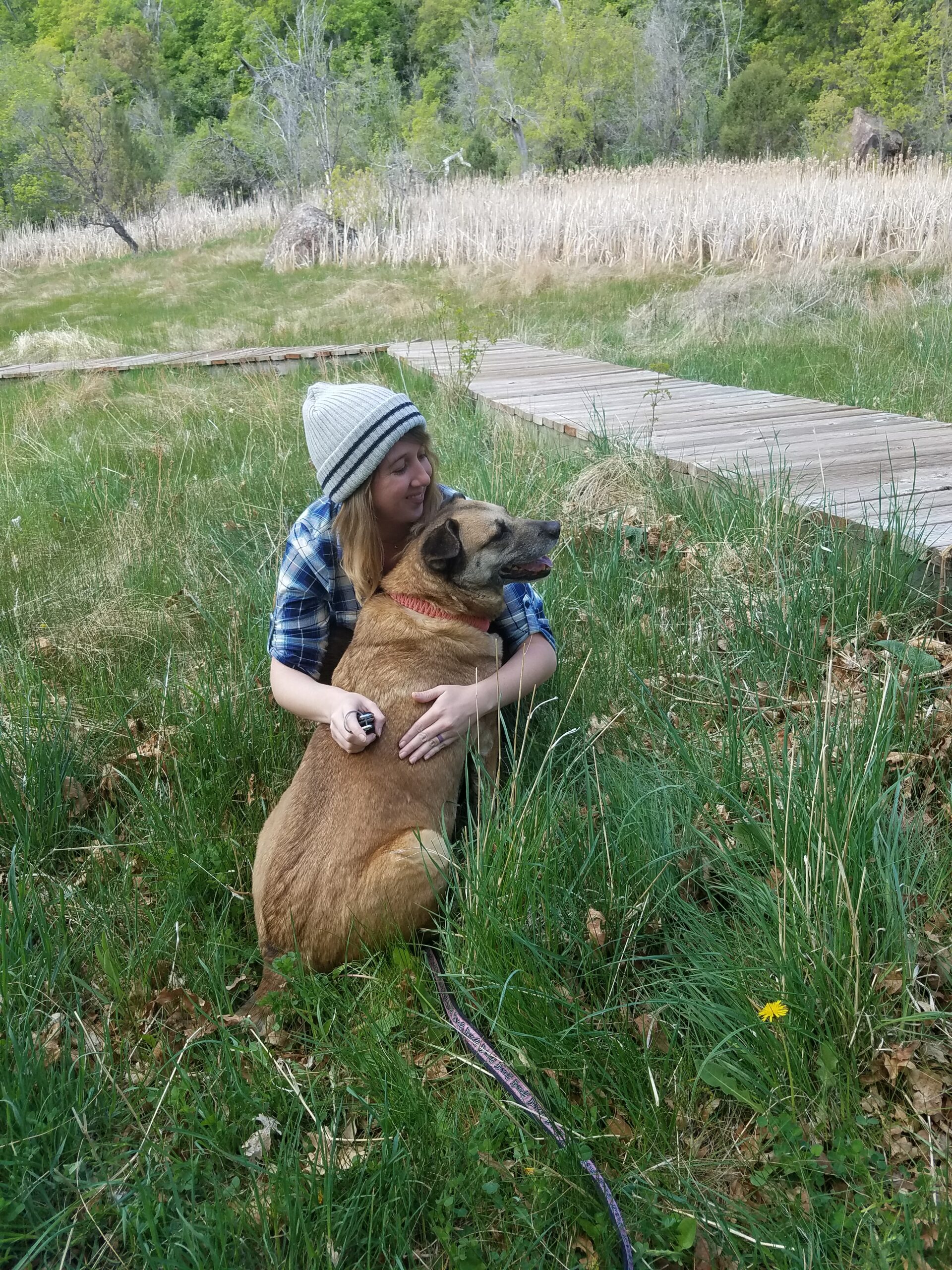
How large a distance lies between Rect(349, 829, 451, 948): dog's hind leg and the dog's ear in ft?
2.89

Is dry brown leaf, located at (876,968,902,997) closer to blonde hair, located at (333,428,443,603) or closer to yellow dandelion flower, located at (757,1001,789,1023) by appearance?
yellow dandelion flower, located at (757,1001,789,1023)

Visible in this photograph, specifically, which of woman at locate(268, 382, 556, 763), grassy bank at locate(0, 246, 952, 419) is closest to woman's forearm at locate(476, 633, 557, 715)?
woman at locate(268, 382, 556, 763)

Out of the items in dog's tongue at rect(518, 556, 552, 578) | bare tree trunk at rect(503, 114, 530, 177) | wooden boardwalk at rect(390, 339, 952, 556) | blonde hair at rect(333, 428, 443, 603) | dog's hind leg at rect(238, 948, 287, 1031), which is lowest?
dog's hind leg at rect(238, 948, 287, 1031)

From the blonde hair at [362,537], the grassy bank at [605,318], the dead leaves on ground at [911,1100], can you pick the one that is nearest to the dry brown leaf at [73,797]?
the blonde hair at [362,537]

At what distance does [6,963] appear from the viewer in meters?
2.04

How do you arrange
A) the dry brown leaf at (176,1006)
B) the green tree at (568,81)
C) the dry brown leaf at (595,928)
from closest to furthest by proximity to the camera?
the dry brown leaf at (595,928)
the dry brown leaf at (176,1006)
the green tree at (568,81)

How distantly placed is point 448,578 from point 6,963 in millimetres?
1599

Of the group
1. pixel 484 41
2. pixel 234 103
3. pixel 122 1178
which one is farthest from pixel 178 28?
pixel 122 1178

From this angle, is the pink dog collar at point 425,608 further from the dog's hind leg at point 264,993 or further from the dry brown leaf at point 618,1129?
the dry brown leaf at point 618,1129

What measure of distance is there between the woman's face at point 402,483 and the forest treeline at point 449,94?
66.2ft

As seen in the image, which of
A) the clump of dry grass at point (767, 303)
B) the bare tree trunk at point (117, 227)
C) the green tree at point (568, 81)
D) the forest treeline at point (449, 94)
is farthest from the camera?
the green tree at point (568, 81)

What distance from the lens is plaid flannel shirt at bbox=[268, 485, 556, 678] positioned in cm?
313

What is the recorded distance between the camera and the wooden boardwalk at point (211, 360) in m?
9.94

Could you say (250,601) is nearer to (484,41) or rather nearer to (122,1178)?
(122,1178)
